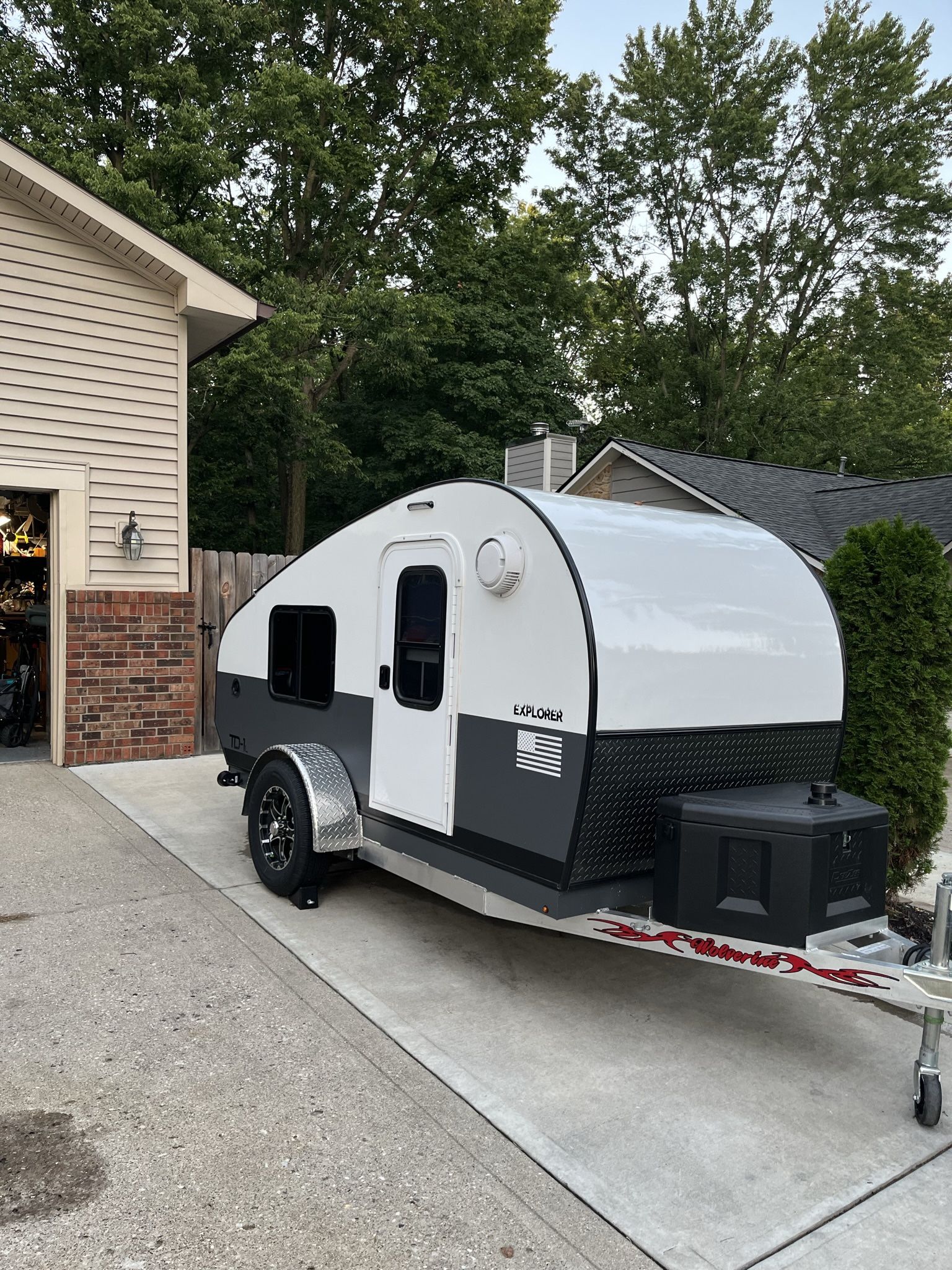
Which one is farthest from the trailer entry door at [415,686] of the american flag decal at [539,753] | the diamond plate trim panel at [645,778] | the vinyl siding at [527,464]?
the vinyl siding at [527,464]

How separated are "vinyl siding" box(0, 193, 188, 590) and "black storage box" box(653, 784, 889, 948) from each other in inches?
267

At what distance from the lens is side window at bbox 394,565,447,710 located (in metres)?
4.41

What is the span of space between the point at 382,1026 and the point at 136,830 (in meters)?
3.45

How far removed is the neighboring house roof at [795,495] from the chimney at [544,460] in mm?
384

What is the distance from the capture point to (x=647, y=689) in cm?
365

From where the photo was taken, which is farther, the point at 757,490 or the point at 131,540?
the point at 757,490

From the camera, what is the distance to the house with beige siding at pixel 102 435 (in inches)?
328

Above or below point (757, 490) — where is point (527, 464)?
above

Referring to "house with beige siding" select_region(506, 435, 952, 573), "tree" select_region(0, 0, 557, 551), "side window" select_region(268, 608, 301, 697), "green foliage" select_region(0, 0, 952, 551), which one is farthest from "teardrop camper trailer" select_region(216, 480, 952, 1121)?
"green foliage" select_region(0, 0, 952, 551)

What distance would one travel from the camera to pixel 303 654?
5648mm

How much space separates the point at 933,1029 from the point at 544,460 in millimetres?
13859

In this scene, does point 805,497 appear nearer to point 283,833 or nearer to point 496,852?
point 283,833

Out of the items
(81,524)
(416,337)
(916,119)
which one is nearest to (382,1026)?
(81,524)

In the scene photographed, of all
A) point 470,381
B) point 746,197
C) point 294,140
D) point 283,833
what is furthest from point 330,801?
point 746,197
